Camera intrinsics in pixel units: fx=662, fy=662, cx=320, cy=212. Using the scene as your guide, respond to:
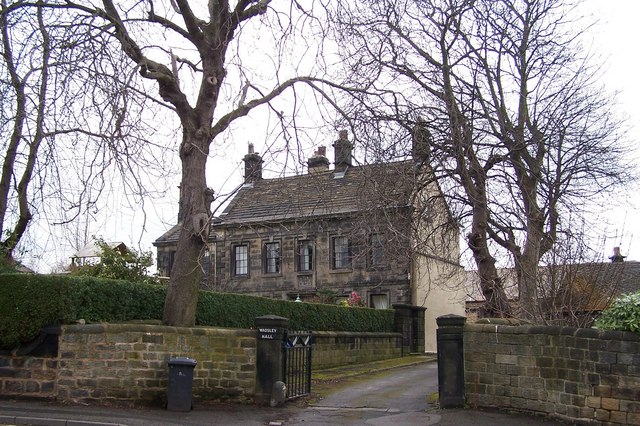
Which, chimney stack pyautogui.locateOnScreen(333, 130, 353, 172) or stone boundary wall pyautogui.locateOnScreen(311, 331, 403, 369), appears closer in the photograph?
→ chimney stack pyautogui.locateOnScreen(333, 130, 353, 172)

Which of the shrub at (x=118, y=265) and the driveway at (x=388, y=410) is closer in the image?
the driveway at (x=388, y=410)

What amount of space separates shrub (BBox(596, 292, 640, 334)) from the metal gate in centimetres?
561

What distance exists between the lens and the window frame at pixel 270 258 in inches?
1437

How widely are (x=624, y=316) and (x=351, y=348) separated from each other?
1354cm

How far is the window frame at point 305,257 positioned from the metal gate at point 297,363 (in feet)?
71.0

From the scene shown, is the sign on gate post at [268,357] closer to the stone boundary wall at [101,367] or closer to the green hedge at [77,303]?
the stone boundary wall at [101,367]

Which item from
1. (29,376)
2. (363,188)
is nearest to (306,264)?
(363,188)

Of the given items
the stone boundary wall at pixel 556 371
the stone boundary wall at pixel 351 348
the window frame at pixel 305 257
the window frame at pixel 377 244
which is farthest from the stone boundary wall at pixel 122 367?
the window frame at pixel 305 257

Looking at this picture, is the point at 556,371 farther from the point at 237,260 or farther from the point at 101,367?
the point at 237,260

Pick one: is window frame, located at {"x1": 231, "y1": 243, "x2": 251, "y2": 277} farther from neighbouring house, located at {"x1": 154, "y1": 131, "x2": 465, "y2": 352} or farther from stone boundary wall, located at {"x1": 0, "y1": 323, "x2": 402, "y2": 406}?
stone boundary wall, located at {"x1": 0, "y1": 323, "x2": 402, "y2": 406}

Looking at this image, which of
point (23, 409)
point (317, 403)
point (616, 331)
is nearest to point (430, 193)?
point (317, 403)

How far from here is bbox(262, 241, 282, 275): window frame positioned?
36500mm

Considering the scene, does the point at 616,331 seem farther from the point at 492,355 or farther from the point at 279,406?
the point at 279,406

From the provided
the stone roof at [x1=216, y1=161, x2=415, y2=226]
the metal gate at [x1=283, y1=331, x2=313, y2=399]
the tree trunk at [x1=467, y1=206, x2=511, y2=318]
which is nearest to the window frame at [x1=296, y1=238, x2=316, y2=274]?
the tree trunk at [x1=467, y1=206, x2=511, y2=318]
